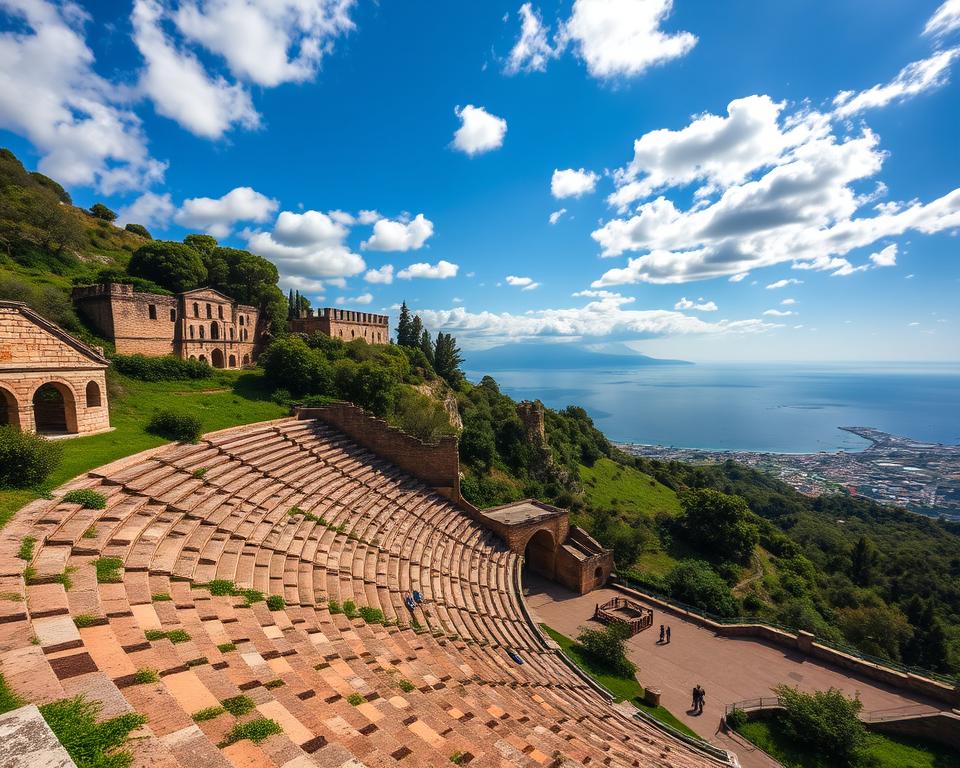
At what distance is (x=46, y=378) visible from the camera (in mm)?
13180

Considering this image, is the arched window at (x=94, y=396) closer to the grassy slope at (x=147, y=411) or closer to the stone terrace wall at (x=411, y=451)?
the grassy slope at (x=147, y=411)

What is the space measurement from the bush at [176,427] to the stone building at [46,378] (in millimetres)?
1789

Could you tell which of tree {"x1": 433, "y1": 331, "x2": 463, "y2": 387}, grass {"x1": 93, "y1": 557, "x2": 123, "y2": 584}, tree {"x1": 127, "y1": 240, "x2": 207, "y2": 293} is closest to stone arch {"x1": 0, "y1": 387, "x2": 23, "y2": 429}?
grass {"x1": 93, "y1": 557, "x2": 123, "y2": 584}

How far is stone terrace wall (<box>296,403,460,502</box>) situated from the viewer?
827 inches

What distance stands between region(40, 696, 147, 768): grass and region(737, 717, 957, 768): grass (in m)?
17.1

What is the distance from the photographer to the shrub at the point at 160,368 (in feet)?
76.3

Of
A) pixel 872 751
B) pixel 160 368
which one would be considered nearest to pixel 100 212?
pixel 160 368

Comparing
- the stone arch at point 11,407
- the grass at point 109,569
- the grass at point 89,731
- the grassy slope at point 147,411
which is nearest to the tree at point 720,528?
the grassy slope at point 147,411

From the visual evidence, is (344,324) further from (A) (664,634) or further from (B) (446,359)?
(A) (664,634)

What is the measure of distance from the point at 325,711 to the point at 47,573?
4.69m

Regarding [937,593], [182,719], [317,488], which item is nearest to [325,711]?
[182,719]

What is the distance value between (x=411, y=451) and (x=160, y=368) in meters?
16.5

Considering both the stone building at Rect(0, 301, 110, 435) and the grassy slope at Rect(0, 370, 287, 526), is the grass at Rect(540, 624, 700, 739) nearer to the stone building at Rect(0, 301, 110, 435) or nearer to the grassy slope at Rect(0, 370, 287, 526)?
the grassy slope at Rect(0, 370, 287, 526)

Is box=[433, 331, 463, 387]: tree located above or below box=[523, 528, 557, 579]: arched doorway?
above
